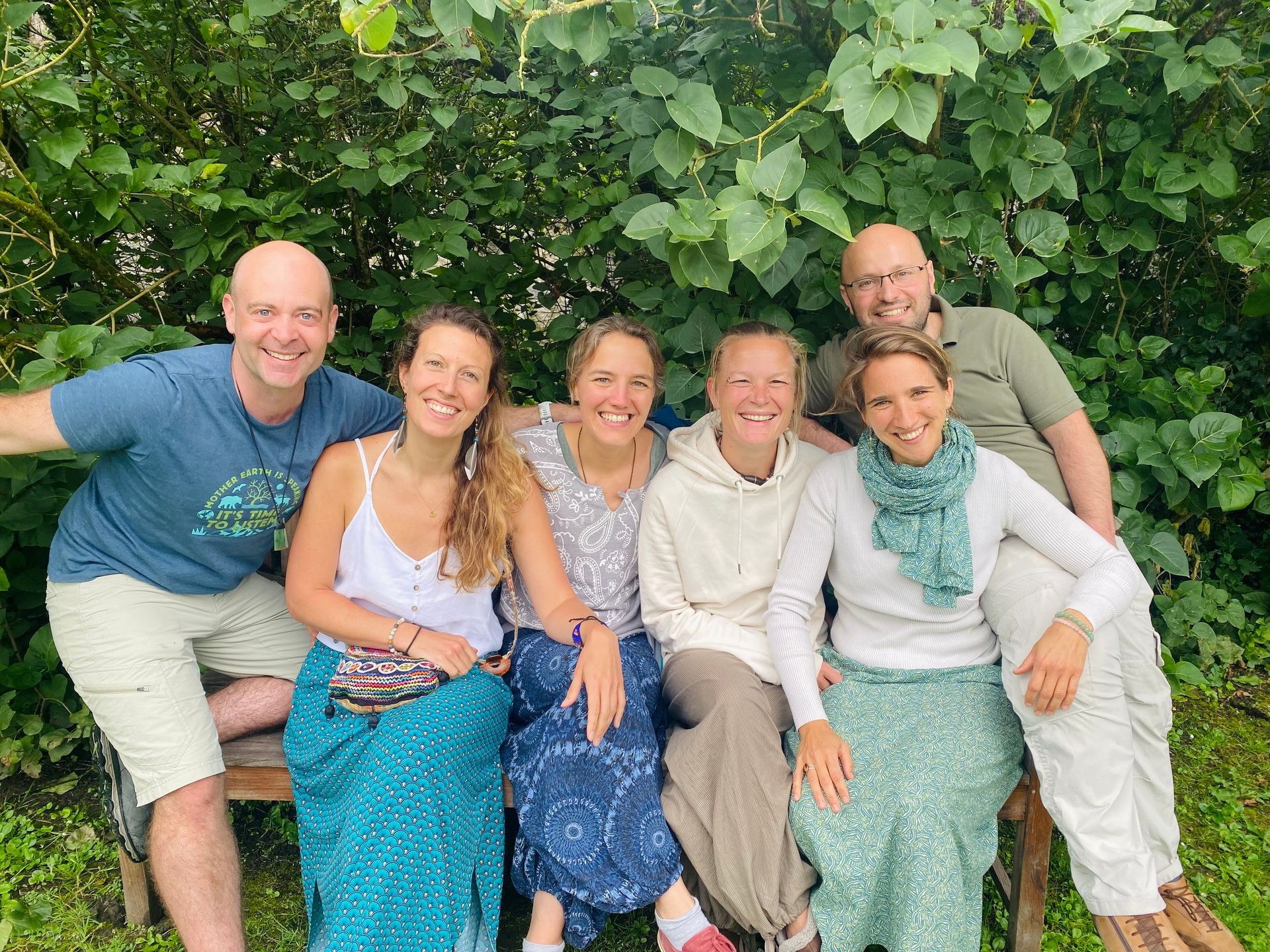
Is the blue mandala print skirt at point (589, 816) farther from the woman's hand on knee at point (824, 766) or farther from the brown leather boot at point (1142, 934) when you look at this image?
the brown leather boot at point (1142, 934)

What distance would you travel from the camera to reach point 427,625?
252 cm

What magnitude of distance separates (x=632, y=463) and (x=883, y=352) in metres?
0.82

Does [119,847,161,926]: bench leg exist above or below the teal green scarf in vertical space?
below

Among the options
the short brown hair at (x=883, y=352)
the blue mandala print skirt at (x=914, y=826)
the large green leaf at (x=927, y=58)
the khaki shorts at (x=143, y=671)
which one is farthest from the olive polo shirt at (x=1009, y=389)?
the khaki shorts at (x=143, y=671)

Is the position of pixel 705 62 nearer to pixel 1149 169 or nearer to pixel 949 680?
pixel 1149 169

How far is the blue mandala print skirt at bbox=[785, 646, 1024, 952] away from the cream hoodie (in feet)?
1.38

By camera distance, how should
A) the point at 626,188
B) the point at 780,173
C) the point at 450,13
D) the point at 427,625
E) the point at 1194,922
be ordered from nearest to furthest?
1. the point at 450,13
2. the point at 780,173
3. the point at 1194,922
4. the point at 427,625
5. the point at 626,188

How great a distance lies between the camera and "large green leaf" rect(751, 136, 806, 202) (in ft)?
6.35

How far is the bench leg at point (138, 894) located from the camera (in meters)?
2.52

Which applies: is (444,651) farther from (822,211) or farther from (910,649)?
(822,211)

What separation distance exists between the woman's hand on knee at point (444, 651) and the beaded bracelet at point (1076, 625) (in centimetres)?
147

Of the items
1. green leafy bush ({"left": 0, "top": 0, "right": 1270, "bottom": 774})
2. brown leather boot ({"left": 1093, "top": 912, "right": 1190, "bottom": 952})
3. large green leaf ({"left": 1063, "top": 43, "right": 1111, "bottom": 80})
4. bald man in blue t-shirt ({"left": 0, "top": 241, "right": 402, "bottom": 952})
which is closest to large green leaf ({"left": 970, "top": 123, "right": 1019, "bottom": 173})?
green leafy bush ({"left": 0, "top": 0, "right": 1270, "bottom": 774})

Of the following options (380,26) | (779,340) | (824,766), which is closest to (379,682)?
(824,766)

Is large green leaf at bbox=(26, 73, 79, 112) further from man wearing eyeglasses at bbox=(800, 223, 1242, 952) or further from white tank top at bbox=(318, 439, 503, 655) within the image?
man wearing eyeglasses at bbox=(800, 223, 1242, 952)
